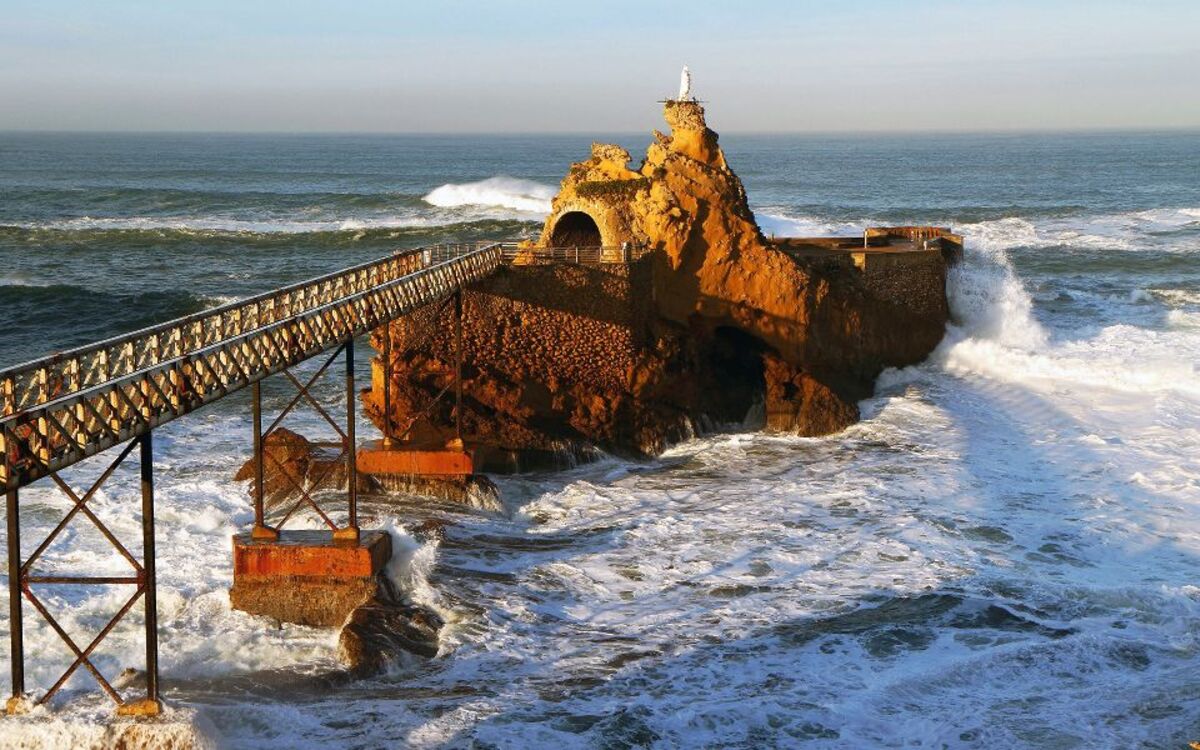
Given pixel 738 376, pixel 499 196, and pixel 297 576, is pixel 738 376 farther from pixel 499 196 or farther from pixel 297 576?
pixel 499 196

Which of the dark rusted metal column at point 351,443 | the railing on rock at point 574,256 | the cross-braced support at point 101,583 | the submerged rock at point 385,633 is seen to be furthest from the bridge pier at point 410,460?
the cross-braced support at point 101,583

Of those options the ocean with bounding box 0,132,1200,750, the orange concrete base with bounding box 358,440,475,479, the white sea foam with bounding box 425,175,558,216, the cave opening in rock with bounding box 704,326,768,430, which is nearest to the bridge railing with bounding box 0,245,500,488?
the orange concrete base with bounding box 358,440,475,479

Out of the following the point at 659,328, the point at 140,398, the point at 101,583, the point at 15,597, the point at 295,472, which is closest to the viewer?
the point at 15,597

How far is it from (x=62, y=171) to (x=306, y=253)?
2444 inches

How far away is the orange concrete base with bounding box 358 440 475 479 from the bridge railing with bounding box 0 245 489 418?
2.73 m

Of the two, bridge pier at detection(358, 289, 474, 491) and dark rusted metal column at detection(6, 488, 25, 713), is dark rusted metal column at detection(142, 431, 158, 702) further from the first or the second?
bridge pier at detection(358, 289, 474, 491)

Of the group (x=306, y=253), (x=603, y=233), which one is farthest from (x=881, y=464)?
(x=306, y=253)

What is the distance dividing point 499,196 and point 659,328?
190ft

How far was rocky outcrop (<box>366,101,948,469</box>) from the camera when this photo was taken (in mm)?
24891

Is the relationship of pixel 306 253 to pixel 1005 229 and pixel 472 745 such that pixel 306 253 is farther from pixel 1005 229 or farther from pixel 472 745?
pixel 472 745

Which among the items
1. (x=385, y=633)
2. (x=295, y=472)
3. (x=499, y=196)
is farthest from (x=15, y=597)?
(x=499, y=196)

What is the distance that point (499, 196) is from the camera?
82.8m

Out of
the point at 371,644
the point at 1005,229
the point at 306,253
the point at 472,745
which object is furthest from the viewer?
the point at 1005,229

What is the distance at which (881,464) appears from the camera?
23844 mm
